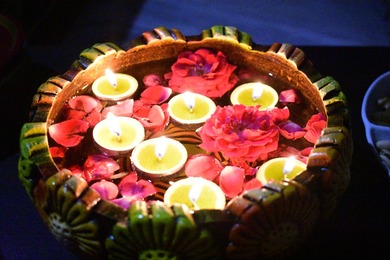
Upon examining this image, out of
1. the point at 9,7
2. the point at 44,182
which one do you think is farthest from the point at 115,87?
the point at 9,7

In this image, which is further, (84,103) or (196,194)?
(84,103)

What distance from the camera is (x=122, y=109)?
3.80 feet

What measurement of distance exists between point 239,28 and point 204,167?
3.33 ft

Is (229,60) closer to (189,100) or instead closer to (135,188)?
(189,100)

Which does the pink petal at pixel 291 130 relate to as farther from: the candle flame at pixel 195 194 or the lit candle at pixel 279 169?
the candle flame at pixel 195 194

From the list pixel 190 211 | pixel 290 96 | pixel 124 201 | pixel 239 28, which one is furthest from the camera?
pixel 239 28

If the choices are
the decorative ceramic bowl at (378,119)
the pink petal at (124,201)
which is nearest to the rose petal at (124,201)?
the pink petal at (124,201)

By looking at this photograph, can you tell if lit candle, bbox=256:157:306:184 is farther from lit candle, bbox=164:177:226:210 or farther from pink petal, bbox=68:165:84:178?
pink petal, bbox=68:165:84:178

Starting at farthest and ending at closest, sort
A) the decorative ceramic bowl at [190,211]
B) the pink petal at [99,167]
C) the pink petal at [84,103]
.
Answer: the pink petal at [84,103] → the pink petal at [99,167] → the decorative ceramic bowl at [190,211]

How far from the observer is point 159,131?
1.14 m

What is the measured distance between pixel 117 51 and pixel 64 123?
23 cm

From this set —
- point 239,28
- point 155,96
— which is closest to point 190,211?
point 155,96

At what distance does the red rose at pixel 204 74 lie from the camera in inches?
46.5

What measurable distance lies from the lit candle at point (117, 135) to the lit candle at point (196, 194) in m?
0.17
